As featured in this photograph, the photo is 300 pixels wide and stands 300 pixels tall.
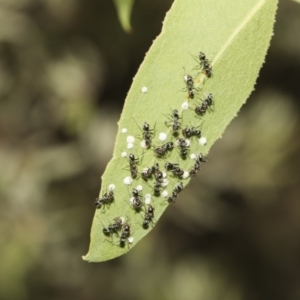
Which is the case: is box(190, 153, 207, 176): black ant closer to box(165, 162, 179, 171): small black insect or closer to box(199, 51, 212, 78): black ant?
box(165, 162, 179, 171): small black insect

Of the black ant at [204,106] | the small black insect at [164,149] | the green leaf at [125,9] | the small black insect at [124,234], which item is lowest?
the small black insect at [124,234]

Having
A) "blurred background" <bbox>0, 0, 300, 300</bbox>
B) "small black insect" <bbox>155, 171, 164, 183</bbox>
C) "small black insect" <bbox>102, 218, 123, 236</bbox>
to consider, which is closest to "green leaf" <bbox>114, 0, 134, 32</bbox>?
"small black insect" <bbox>155, 171, 164, 183</bbox>

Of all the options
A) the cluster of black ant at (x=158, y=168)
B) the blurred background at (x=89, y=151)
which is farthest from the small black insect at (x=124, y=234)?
the blurred background at (x=89, y=151)

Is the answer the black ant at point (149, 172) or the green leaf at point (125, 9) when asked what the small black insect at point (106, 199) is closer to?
the black ant at point (149, 172)

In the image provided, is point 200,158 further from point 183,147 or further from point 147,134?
point 147,134

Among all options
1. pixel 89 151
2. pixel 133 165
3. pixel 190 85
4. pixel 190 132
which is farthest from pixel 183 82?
pixel 89 151

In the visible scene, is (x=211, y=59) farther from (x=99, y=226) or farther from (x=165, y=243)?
(x=165, y=243)
